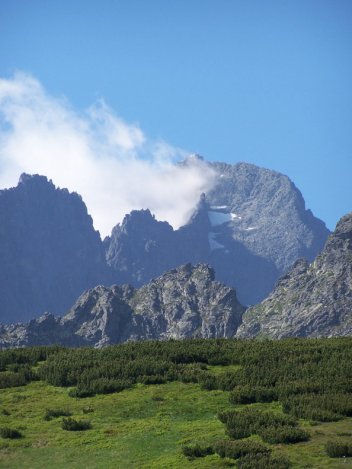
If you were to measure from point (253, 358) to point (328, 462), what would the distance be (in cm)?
1865

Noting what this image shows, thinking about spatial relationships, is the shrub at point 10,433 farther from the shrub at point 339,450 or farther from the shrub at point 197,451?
the shrub at point 339,450

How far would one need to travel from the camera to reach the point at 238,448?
31500mm

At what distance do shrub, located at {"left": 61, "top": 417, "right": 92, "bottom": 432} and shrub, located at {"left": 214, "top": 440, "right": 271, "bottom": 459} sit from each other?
7.50 meters

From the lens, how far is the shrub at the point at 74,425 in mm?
36969

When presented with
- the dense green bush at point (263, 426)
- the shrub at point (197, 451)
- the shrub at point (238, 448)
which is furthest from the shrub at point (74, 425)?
the shrub at point (238, 448)

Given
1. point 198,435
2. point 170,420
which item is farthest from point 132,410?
point 198,435

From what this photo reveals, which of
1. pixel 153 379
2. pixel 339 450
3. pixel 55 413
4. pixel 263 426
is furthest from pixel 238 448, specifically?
pixel 153 379

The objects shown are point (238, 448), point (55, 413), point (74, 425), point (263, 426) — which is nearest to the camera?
point (238, 448)

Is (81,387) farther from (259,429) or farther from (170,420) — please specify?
(259,429)

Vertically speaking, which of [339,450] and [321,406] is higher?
[321,406]

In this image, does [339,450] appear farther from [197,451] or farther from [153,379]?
[153,379]

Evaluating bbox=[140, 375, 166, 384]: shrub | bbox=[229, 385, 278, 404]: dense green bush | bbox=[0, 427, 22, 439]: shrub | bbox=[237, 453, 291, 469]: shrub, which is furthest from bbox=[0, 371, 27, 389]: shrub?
bbox=[237, 453, 291, 469]: shrub

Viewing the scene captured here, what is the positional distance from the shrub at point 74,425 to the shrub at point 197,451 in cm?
645

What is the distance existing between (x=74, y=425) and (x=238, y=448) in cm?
897
